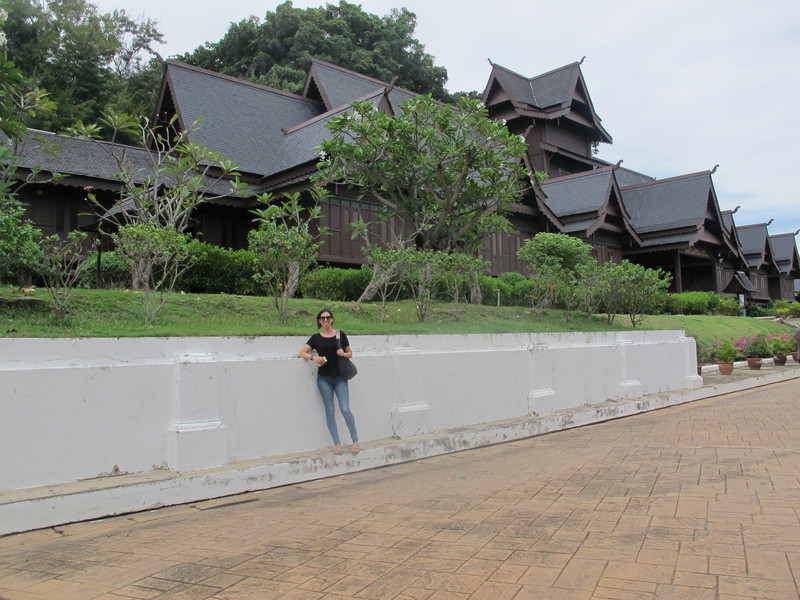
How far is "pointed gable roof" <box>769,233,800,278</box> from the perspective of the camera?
47.2 m

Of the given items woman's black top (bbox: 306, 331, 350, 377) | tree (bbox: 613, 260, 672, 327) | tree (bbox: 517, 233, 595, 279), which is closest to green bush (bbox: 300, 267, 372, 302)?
tree (bbox: 517, 233, 595, 279)

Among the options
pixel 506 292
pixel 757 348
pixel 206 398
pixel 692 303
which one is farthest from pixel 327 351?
pixel 692 303

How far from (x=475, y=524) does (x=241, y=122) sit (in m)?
18.9

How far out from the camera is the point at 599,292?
511 inches

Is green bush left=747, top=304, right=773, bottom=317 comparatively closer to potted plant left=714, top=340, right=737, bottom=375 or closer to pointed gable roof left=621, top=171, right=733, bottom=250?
pointed gable roof left=621, top=171, right=733, bottom=250

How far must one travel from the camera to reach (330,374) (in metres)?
6.13

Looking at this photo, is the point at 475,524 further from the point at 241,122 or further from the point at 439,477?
the point at 241,122

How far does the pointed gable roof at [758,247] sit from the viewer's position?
136 ft

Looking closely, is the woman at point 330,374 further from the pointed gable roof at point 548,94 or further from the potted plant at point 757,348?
the pointed gable roof at point 548,94

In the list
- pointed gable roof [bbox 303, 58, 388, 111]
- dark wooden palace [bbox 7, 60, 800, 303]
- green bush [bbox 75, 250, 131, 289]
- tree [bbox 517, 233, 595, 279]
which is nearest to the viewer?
green bush [bbox 75, 250, 131, 289]

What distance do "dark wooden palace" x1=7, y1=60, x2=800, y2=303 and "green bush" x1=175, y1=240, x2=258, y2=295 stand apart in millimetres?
2494

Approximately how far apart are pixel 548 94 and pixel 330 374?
3230 centimetres

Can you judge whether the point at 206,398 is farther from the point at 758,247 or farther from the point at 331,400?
the point at 758,247

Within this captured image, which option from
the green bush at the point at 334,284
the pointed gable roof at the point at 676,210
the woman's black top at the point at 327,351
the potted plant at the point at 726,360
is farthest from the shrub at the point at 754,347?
the woman's black top at the point at 327,351
